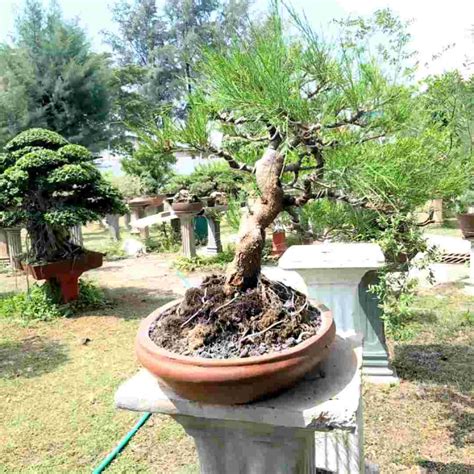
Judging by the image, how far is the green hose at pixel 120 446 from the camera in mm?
1828

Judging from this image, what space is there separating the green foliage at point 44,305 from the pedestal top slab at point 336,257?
2648 mm

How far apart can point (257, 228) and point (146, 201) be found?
6878mm

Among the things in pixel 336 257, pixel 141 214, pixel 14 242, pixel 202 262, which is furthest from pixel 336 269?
pixel 141 214

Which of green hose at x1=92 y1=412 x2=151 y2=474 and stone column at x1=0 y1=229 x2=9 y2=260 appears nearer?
green hose at x1=92 y1=412 x2=151 y2=474

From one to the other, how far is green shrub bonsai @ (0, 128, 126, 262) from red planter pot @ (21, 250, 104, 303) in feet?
0.32

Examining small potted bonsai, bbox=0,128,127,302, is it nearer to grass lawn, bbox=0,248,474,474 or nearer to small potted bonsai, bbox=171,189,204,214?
grass lawn, bbox=0,248,474,474

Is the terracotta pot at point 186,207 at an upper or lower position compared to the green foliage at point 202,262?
upper

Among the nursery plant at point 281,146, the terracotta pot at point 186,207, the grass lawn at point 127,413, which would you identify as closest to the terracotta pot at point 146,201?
the terracotta pot at point 186,207

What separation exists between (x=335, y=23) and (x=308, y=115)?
268 millimetres

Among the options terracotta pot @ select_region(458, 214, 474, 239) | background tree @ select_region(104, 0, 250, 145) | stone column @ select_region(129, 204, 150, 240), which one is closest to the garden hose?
terracotta pot @ select_region(458, 214, 474, 239)

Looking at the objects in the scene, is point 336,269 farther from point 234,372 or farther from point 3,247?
point 3,247

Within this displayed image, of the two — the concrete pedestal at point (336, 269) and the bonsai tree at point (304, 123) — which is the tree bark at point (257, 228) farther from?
the concrete pedestal at point (336, 269)

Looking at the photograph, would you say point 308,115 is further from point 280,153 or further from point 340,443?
point 340,443

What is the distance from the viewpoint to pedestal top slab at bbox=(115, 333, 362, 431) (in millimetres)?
766
